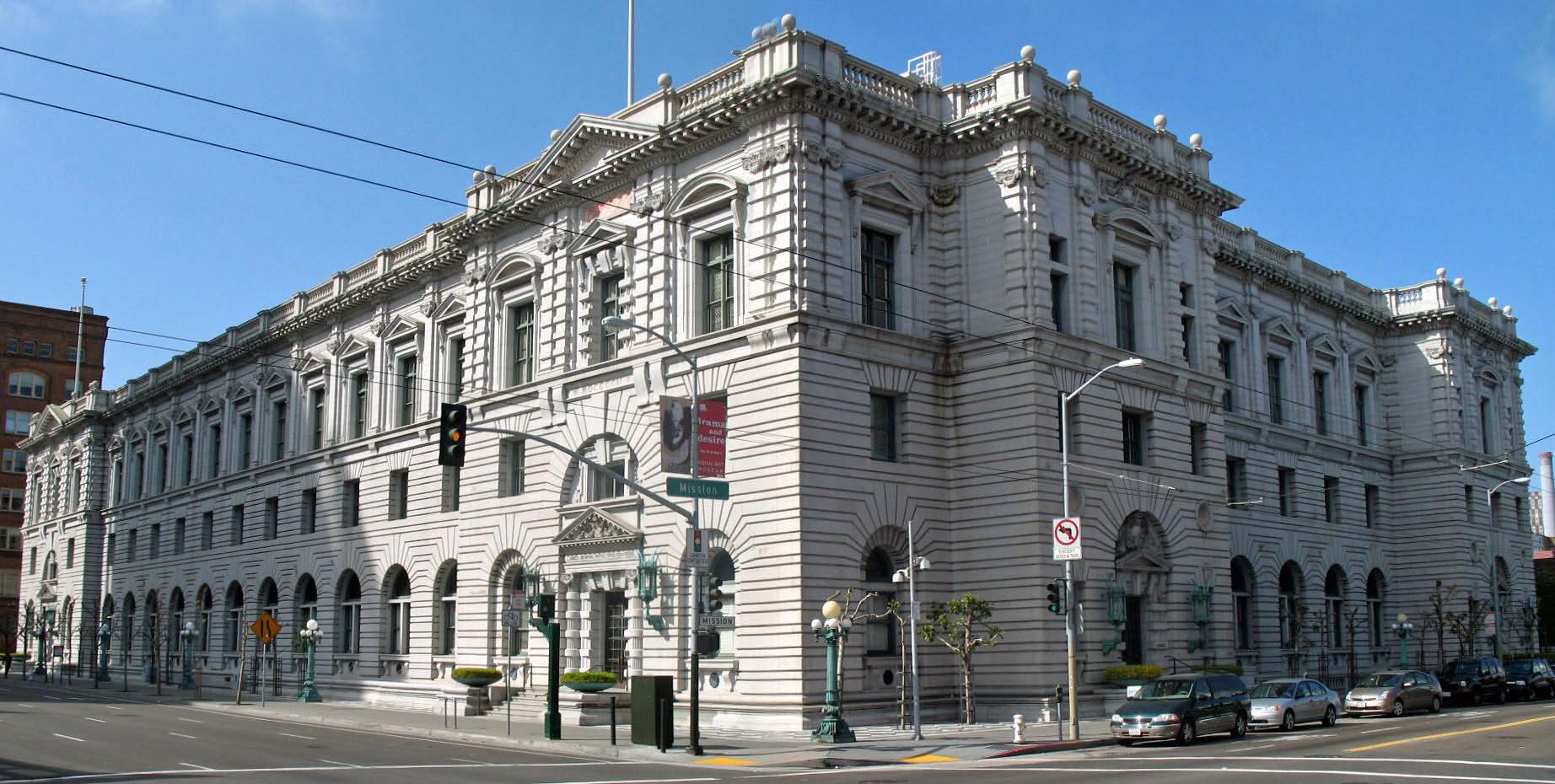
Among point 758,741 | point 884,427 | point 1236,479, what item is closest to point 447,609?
point 884,427

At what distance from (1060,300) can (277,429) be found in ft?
140

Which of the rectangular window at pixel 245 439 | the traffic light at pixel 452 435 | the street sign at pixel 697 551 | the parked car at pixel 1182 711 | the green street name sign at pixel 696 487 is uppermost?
the rectangular window at pixel 245 439

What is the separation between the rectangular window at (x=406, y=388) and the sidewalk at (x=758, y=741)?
47.8 feet

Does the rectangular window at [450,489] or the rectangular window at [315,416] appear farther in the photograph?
the rectangular window at [315,416]

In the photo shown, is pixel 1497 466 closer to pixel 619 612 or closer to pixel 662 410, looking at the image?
pixel 619 612

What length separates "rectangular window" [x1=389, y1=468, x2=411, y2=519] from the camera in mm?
56312

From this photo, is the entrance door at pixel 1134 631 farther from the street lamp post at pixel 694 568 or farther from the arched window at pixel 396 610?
the arched window at pixel 396 610

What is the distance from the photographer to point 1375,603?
63094 millimetres

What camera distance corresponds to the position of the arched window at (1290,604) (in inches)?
2192

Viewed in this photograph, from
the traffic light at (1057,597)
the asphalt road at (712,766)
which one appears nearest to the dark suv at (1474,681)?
the asphalt road at (712,766)

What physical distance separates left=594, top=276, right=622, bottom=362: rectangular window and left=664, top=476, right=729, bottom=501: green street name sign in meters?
13.9

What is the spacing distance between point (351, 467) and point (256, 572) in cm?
1107

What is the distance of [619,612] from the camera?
139 feet

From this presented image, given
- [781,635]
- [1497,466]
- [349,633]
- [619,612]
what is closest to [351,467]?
[349,633]
